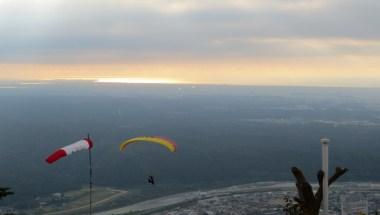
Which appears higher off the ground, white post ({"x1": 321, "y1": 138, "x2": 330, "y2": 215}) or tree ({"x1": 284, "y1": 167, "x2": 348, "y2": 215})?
white post ({"x1": 321, "y1": 138, "x2": 330, "y2": 215})

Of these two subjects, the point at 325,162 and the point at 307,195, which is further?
the point at 325,162

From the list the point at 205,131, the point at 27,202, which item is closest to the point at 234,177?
the point at 27,202

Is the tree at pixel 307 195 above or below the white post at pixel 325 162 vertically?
below

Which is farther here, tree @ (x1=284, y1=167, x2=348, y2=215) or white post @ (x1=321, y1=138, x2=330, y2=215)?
white post @ (x1=321, y1=138, x2=330, y2=215)

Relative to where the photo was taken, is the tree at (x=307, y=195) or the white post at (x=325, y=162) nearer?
the tree at (x=307, y=195)

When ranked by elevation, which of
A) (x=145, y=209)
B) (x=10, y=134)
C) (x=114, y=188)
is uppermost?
(x=10, y=134)

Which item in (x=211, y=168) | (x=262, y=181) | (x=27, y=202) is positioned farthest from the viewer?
(x=211, y=168)

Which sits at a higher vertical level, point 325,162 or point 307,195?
point 325,162

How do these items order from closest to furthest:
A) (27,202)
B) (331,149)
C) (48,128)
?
(27,202)
(331,149)
(48,128)

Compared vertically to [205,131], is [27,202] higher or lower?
lower

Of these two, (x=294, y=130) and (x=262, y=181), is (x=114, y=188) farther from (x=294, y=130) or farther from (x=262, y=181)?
(x=294, y=130)

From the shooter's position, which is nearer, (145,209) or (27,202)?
(145,209)
